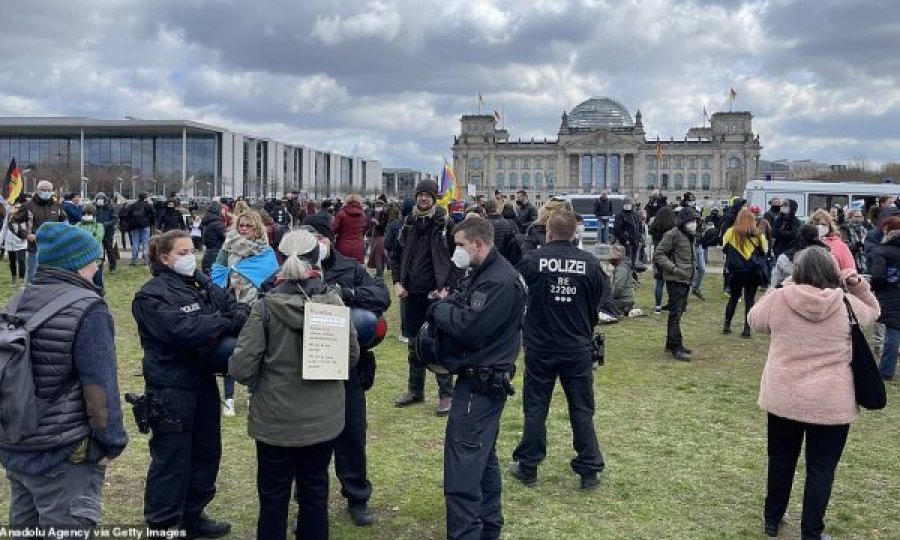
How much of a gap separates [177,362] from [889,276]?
27.3 feet

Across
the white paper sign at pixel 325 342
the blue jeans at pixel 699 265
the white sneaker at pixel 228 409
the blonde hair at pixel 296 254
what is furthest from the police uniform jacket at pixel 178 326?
the blue jeans at pixel 699 265

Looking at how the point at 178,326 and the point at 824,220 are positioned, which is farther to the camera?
the point at 824,220

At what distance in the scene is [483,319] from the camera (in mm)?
4672

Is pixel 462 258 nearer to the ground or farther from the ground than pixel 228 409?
farther from the ground

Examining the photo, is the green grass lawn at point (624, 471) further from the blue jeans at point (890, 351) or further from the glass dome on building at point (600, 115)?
the glass dome on building at point (600, 115)

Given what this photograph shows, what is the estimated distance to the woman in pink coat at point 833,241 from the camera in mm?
9156

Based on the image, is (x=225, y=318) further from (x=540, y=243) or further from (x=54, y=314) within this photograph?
(x=540, y=243)

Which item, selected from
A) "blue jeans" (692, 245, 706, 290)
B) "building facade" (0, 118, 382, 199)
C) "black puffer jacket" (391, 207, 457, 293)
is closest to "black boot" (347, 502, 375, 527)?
"black puffer jacket" (391, 207, 457, 293)

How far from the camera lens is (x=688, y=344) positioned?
11805 millimetres

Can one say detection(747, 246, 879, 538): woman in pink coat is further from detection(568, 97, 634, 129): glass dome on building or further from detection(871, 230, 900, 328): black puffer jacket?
detection(568, 97, 634, 129): glass dome on building

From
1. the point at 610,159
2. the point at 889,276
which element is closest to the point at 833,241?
the point at 889,276

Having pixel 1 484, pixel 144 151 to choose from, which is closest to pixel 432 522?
pixel 1 484

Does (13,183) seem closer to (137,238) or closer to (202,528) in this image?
(137,238)

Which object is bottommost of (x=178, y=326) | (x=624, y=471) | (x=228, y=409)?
(x=624, y=471)
